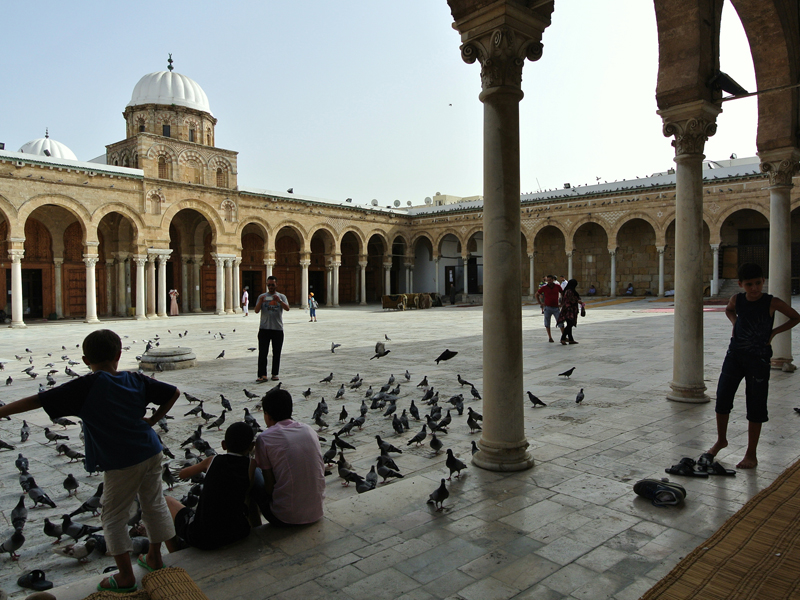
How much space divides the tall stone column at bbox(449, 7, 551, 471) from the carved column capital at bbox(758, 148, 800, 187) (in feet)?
18.7

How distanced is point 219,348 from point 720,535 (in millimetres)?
11672

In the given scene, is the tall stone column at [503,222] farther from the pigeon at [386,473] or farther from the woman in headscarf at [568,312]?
the woman in headscarf at [568,312]

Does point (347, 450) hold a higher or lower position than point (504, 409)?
lower

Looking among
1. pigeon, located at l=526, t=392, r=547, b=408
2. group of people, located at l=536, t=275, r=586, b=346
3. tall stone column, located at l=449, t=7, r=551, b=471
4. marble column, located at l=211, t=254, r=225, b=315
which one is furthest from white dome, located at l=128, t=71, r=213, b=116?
tall stone column, located at l=449, t=7, r=551, b=471

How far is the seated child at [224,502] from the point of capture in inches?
109

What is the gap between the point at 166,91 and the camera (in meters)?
28.8

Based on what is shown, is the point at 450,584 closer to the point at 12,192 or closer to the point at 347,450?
the point at 347,450

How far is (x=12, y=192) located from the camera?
20.2m

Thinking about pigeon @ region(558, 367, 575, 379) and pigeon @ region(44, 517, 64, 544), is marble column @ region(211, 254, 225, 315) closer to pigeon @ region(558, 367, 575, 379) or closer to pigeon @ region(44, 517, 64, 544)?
pigeon @ region(558, 367, 575, 379)

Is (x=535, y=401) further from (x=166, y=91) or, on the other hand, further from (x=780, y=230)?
(x=166, y=91)

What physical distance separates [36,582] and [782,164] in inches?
367

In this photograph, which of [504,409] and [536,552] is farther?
[504,409]

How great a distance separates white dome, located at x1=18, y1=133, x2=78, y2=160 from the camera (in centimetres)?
3219

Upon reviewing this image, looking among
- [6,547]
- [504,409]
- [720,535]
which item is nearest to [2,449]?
[6,547]
